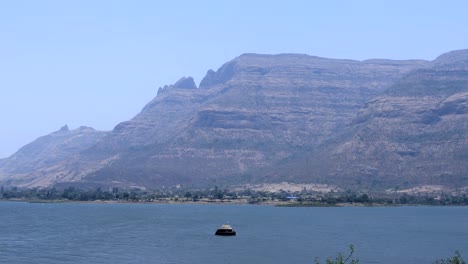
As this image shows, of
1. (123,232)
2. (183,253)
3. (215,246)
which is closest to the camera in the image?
(183,253)

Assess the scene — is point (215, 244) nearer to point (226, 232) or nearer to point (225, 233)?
point (225, 233)

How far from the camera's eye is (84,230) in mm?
186125

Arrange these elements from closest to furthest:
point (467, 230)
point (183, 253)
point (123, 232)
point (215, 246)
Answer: point (183, 253) < point (215, 246) < point (123, 232) < point (467, 230)

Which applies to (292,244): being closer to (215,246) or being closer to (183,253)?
(215,246)

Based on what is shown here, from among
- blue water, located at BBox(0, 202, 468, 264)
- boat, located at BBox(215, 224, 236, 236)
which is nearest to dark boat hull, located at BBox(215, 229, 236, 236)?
boat, located at BBox(215, 224, 236, 236)

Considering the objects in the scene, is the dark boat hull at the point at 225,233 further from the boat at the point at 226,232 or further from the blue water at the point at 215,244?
the blue water at the point at 215,244

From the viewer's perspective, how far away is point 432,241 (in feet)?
543

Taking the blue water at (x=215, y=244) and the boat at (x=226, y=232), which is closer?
the blue water at (x=215, y=244)

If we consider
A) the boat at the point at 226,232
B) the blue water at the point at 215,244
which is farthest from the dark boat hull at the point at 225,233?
the blue water at the point at 215,244

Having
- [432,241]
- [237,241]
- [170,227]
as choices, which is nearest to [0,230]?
[170,227]

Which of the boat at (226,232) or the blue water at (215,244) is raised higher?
the boat at (226,232)

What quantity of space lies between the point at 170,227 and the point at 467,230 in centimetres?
7113

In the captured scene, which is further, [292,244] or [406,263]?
[292,244]

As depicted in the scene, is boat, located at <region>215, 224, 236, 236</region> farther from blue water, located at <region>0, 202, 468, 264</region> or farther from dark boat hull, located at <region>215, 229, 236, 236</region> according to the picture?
blue water, located at <region>0, 202, 468, 264</region>
